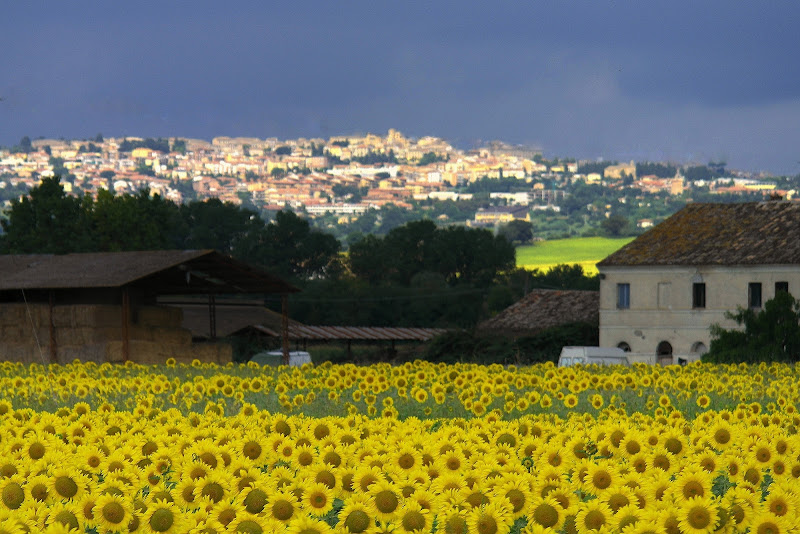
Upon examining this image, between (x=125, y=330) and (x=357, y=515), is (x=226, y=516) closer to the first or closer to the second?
(x=357, y=515)

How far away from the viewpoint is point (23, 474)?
8406mm

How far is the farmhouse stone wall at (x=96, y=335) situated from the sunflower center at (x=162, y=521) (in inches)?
1170

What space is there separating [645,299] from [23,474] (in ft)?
204

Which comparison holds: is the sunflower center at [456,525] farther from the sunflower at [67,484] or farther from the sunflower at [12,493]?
the sunflower at [12,493]

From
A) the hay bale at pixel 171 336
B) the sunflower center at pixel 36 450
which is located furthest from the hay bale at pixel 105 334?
the sunflower center at pixel 36 450

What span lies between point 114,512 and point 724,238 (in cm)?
6483

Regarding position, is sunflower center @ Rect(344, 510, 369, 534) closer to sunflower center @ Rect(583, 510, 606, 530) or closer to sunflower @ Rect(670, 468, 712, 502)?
sunflower center @ Rect(583, 510, 606, 530)

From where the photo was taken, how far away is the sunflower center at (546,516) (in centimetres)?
734

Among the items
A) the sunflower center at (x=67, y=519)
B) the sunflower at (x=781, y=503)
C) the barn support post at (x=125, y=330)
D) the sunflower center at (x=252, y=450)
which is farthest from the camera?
the barn support post at (x=125, y=330)

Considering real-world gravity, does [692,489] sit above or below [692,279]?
below

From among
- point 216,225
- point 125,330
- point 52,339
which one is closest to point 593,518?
point 125,330

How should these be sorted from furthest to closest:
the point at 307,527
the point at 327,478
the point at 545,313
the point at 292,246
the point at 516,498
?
1. the point at 292,246
2. the point at 545,313
3. the point at 327,478
4. the point at 516,498
5. the point at 307,527

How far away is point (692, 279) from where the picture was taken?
222ft

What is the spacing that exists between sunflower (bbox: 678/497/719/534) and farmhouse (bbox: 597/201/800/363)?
196ft
